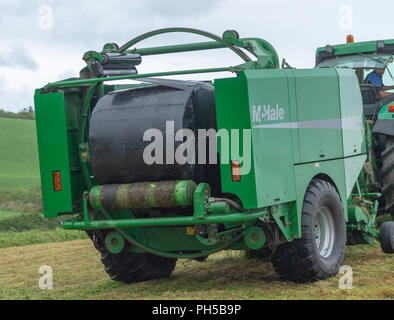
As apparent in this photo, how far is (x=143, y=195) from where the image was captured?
626 centimetres

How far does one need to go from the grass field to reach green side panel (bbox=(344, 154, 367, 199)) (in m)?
0.88

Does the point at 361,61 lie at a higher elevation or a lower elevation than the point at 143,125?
higher

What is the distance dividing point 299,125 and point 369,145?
2.21 m

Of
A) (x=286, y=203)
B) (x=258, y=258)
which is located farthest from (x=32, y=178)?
(x=286, y=203)

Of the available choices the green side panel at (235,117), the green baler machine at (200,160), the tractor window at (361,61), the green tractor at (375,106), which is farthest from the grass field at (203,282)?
the tractor window at (361,61)

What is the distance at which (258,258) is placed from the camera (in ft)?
26.9

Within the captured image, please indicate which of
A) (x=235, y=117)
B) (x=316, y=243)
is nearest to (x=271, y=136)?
(x=235, y=117)

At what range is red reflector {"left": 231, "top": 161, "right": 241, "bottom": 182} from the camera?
5.99 meters

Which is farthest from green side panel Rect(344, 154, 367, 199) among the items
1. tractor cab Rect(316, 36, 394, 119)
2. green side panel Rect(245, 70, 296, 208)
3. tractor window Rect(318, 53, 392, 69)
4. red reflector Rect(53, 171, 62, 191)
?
red reflector Rect(53, 171, 62, 191)

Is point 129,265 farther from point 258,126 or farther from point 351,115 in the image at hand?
point 351,115

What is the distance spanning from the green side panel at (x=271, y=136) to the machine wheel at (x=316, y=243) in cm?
38

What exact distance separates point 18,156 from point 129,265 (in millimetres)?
27136
